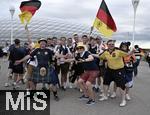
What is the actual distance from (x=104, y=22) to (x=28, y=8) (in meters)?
2.26

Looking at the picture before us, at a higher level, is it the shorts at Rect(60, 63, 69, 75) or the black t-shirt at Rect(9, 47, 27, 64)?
the black t-shirt at Rect(9, 47, 27, 64)

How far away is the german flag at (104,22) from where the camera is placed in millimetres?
12492

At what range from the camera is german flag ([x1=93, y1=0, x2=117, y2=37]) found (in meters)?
12.5

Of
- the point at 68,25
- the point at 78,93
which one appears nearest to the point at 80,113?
the point at 78,93

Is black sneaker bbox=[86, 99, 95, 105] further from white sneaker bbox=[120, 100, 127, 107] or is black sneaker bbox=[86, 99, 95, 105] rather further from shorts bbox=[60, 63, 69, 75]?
shorts bbox=[60, 63, 69, 75]

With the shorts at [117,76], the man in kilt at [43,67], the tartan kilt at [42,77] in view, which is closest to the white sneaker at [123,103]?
the shorts at [117,76]

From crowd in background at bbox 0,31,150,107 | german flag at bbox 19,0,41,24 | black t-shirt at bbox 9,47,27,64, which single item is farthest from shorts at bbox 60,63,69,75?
german flag at bbox 19,0,41,24

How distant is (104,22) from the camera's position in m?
12.8

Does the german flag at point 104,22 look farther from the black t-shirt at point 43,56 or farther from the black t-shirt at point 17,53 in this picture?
the black t-shirt at point 17,53

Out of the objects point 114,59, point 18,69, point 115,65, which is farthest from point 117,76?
point 18,69

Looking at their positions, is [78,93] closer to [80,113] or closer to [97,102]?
[97,102]

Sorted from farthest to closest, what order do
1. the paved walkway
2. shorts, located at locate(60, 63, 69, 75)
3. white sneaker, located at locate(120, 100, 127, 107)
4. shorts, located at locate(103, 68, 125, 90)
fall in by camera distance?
shorts, located at locate(60, 63, 69, 75) → shorts, located at locate(103, 68, 125, 90) → white sneaker, located at locate(120, 100, 127, 107) → the paved walkway

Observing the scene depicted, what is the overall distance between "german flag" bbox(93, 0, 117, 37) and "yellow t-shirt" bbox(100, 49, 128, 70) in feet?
4.90

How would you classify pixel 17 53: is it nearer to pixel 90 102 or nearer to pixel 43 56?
pixel 43 56
